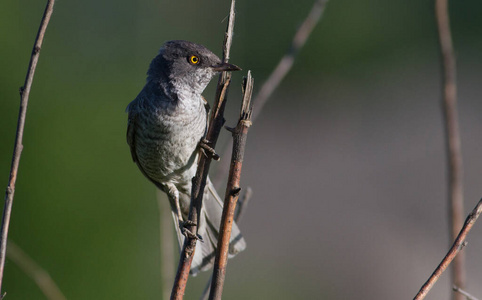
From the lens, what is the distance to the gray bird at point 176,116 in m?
3.13

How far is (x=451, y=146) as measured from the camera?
217 centimetres

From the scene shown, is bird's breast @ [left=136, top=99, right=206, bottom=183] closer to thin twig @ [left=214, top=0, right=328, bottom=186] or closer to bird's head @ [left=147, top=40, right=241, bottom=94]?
bird's head @ [left=147, top=40, right=241, bottom=94]

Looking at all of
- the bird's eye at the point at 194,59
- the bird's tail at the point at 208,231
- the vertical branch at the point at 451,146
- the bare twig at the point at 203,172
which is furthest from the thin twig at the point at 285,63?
the bird's tail at the point at 208,231

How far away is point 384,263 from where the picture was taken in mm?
8609

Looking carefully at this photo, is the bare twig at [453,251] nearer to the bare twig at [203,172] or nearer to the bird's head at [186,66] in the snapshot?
the bare twig at [203,172]

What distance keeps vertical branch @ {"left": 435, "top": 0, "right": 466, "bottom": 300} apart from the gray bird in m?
1.19

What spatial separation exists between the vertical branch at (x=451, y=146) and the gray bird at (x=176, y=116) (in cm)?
119

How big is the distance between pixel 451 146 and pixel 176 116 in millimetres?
1496

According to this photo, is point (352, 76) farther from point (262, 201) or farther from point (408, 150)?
point (262, 201)

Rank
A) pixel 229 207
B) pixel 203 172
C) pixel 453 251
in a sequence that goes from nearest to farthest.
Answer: pixel 453 251, pixel 229 207, pixel 203 172

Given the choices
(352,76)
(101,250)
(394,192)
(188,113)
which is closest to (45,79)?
(101,250)

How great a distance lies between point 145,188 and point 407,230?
4782 mm

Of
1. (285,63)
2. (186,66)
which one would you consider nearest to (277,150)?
(186,66)

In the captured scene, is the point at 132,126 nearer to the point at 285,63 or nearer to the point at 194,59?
the point at 194,59
